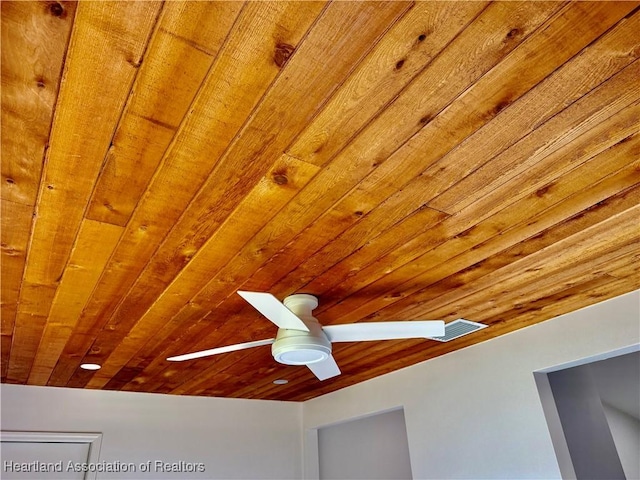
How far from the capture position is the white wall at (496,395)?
7.06 ft

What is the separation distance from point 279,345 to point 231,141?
86 cm

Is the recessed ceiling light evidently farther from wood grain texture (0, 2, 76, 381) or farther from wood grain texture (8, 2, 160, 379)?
wood grain texture (0, 2, 76, 381)

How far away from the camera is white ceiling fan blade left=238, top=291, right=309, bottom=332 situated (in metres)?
1.40

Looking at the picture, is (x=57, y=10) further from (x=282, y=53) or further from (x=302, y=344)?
(x=302, y=344)

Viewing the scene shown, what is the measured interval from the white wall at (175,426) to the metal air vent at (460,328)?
2.15m

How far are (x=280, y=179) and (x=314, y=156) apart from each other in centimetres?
13

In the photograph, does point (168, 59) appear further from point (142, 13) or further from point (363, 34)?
point (363, 34)

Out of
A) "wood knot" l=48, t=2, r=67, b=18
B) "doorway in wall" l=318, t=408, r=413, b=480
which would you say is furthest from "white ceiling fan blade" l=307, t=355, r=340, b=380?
"doorway in wall" l=318, t=408, r=413, b=480

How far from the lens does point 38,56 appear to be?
84 cm

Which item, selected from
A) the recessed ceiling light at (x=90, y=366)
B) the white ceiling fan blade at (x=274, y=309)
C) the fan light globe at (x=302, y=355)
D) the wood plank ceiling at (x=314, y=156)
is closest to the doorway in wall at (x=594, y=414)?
the wood plank ceiling at (x=314, y=156)

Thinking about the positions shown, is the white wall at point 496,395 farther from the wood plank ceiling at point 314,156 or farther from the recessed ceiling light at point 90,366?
the recessed ceiling light at point 90,366

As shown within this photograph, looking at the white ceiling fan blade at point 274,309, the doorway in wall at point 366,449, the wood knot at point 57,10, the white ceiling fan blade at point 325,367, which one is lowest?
the doorway in wall at point 366,449

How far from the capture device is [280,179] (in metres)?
1.19

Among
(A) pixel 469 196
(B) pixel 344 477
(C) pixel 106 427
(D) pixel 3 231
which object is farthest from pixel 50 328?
(B) pixel 344 477
